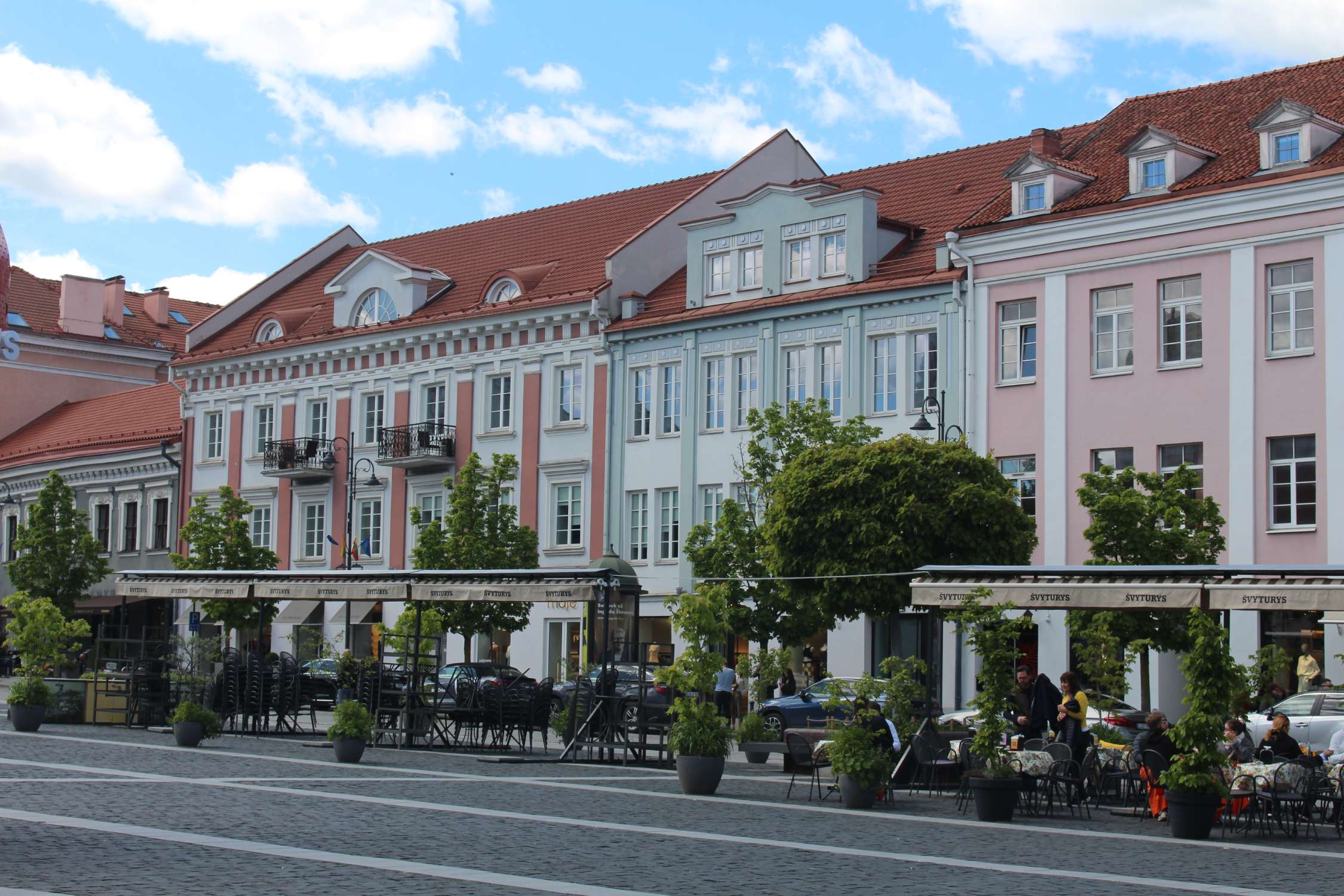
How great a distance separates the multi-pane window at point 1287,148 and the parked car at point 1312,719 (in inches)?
475

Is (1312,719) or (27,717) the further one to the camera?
(27,717)

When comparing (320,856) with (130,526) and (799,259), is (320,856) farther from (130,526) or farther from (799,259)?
(130,526)

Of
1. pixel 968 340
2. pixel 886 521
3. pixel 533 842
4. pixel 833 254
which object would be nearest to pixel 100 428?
pixel 833 254

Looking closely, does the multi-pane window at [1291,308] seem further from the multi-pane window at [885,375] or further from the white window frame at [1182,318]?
the multi-pane window at [885,375]

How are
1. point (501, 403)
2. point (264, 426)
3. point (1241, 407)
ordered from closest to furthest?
point (1241, 407), point (501, 403), point (264, 426)

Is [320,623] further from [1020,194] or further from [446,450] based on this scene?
[1020,194]

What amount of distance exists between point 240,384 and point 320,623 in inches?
336

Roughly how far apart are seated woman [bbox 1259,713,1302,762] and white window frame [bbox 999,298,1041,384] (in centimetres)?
1779

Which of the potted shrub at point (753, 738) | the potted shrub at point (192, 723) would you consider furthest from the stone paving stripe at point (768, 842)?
the potted shrub at point (753, 738)

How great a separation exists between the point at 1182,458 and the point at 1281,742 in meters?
15.4

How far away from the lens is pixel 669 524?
147 feet

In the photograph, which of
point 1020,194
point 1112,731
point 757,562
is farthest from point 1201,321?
point 1112,731

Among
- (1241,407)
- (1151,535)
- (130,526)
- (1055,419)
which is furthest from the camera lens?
(130,526)

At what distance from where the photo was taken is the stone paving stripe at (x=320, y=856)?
1241 centimetres
